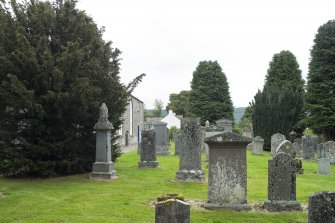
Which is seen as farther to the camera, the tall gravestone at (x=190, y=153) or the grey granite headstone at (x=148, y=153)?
the grey granite headstone at (x=148, y=153)

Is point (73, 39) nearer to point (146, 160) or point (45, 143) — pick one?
point (45, 143)

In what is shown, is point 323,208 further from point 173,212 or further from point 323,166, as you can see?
point 323,166

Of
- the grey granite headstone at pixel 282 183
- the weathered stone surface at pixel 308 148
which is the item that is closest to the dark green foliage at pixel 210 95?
the weathered stone surface at pixel 308 148

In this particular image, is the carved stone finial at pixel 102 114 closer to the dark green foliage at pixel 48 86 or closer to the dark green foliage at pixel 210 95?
the dark green foliage at pixel 48 86

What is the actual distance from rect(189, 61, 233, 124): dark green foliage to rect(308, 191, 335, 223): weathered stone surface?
2167 inches

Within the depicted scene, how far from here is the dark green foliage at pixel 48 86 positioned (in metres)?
14.6

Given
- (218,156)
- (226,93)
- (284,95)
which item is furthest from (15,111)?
(226,93)

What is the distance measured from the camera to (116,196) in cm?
1186

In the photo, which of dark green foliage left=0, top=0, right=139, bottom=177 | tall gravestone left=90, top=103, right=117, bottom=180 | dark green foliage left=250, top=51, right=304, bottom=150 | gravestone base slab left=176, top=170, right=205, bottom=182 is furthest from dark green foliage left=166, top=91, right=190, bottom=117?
gravestone base slab left=176, top=170, right=205, bottom=182

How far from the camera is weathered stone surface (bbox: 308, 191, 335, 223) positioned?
580 cm

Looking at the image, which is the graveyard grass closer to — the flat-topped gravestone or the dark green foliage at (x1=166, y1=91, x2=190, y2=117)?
the flat-topped gravestone

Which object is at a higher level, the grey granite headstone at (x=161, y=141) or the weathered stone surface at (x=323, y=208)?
the grey granite headstone at (x=161, y=141)

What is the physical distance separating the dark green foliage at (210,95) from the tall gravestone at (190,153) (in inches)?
1798

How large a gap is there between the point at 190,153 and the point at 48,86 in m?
5.86
